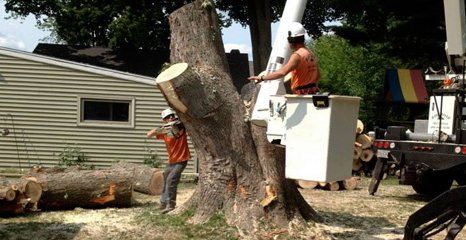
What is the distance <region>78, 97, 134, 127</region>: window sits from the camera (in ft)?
53.4

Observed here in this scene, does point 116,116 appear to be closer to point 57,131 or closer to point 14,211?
point 57,131

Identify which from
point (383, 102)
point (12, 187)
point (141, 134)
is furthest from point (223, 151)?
point (383, 102)

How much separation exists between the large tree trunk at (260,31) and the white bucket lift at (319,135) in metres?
16.6

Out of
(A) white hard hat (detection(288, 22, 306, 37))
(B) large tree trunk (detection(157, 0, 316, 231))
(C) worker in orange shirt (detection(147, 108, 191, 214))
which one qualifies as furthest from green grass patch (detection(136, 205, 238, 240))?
(A) white hard hat (detection(288, 22, 306, 37))

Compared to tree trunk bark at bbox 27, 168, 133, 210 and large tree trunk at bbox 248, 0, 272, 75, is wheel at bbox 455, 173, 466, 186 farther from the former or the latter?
large tree trunk at bbox 248, 0, 272, 75

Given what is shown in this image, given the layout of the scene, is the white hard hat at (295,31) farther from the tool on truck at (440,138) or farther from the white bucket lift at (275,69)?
the tool on truck at (440,138)

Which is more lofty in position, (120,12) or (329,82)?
(120,12)

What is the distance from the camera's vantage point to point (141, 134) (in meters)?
16.4

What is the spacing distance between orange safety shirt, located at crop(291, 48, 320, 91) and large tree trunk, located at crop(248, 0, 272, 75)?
1624 cm

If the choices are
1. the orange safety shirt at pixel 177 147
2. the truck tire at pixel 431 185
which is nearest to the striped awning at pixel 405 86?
the truck tire at pixel 431 185

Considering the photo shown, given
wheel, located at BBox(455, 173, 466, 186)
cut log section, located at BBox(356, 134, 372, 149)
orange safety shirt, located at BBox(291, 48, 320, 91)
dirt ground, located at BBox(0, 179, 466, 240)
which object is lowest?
dirt ground, located at BBox(0, 179, 466, 240)

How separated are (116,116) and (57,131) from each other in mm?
1524

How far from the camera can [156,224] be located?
8.11 m

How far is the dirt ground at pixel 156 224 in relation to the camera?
25.7ft
